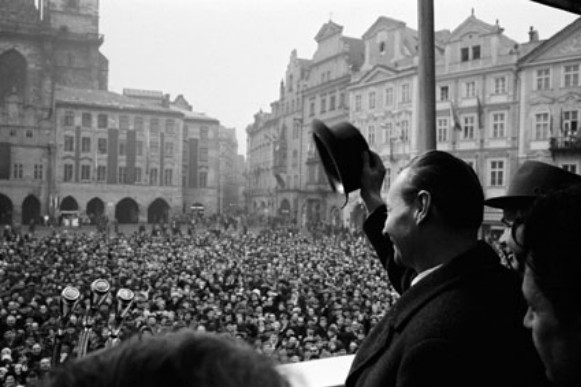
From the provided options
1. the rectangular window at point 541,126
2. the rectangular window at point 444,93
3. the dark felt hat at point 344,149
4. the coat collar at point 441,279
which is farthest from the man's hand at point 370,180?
the rectangular window at point 444,93

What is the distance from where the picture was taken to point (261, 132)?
13.5 ft

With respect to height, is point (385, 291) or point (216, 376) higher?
point (216, 376)

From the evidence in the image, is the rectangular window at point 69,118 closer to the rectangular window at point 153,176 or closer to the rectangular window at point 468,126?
the rectangular window at point 153,176

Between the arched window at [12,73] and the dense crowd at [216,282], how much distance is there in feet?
3.50

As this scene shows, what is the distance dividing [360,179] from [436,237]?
12.4 inches

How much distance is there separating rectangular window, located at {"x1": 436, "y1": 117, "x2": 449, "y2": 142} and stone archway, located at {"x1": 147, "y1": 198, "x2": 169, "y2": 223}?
2185 mm

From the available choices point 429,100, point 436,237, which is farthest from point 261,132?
point 436,237

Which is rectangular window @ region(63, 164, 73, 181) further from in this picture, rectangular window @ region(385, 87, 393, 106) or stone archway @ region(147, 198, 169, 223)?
rectangular window @ region(385, 87, 393, 106)

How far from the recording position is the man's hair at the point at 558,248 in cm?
45

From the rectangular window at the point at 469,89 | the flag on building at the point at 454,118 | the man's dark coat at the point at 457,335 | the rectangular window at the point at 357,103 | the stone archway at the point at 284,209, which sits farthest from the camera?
the rectangular window at the point at 469,89

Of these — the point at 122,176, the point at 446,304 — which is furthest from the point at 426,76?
the point at 122,176

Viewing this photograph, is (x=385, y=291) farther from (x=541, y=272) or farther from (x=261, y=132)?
(x=541, y=272)

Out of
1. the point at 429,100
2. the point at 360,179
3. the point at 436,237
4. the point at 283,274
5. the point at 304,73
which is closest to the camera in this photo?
the point at 436,237

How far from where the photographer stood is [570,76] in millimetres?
4328
